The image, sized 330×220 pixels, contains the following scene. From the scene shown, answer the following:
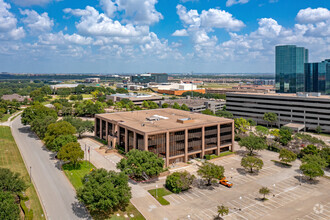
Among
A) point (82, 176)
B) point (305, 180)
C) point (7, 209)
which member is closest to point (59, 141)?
point (82, 176)

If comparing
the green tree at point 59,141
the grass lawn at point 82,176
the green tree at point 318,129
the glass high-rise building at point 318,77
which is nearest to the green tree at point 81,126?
the green tree at point 59,141

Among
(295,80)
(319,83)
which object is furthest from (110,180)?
(319,83)

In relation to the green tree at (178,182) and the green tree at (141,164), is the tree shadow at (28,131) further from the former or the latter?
the green tree at (178,182)

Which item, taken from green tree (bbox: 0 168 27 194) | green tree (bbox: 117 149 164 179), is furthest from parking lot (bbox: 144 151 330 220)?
green tree (bbox: 0 168 27 194)

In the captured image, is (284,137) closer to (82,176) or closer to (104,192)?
(82,176)

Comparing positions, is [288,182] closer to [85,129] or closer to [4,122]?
[85,129]
